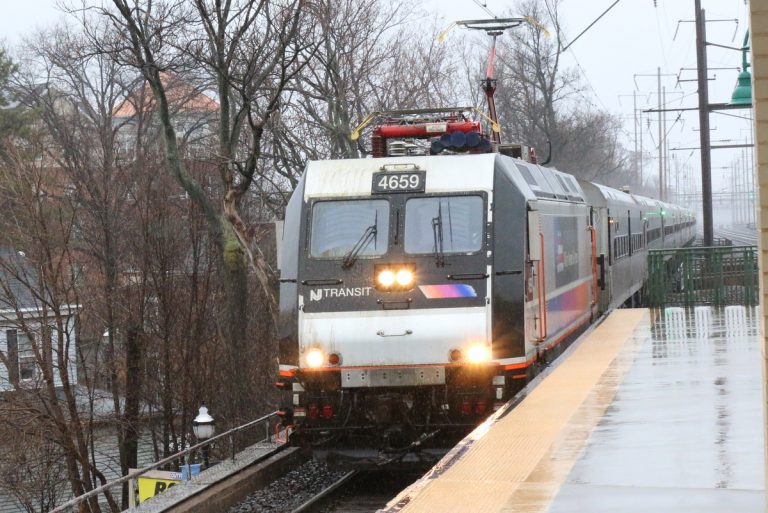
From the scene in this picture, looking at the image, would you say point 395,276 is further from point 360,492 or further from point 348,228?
point 360,492

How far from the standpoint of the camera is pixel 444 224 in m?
11.6

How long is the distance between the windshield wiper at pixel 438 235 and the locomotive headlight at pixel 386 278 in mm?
476

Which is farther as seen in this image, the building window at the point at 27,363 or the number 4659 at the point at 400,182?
the building window at the point at 27,363

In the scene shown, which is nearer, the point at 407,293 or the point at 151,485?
the point at 407,293

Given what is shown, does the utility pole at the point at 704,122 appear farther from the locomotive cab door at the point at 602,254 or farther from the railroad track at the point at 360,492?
the railroad track at the point at 360,492

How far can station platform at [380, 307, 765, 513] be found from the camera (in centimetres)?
665

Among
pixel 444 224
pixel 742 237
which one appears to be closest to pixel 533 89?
pixel 742 237

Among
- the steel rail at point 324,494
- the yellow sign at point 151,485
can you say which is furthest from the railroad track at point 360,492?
the yellow sign at point 151,485

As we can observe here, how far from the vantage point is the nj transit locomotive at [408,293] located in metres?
11.0

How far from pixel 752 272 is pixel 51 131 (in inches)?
1195

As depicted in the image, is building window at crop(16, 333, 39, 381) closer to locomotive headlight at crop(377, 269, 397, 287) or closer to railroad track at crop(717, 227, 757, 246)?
locomotive headlight at crop(377, 269, 397, 287)

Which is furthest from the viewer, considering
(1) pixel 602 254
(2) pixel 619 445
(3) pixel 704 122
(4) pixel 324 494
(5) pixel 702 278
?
(3) pixel 704 122

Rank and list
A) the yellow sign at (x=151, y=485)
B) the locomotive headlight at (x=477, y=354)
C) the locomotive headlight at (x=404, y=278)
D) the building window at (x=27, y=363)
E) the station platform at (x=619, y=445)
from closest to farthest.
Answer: the station platform at (x=619, y=445) < the locomotive headlight at (x=477, y=354) < the locomotive headlight at (x=404, y=278) < the yellow sign at (x=151, y=485) < the building window at (x=27, y=363)

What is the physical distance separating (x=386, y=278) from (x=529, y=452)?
353 centimetres
